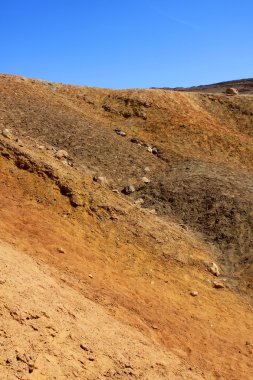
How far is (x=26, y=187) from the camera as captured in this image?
1288 centimetres

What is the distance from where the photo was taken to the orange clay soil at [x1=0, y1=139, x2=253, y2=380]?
31.8 ft

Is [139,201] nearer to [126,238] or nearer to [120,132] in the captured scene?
[126,238]

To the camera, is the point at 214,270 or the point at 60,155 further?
the point at 60,155

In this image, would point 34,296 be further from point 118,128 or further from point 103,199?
point 118,128

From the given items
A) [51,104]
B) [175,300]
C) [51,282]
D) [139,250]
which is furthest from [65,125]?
[51,282]

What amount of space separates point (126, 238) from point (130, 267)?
1.17m

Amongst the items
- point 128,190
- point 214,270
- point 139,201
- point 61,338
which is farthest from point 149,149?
point 61,338

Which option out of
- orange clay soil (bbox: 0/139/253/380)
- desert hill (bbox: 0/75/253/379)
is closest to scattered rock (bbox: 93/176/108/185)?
→ desert hill (bbox: 0/75/253/379)

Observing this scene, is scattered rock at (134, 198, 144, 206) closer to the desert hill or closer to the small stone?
the desert hill

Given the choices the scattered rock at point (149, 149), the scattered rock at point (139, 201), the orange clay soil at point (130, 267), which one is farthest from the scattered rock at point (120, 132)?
the orange clay soil at point (130, 267)

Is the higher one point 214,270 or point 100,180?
point 100,180

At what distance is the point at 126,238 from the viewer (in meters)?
13.2

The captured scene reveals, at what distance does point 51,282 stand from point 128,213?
5.71m

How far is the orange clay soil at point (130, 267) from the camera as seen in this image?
9695 mm
